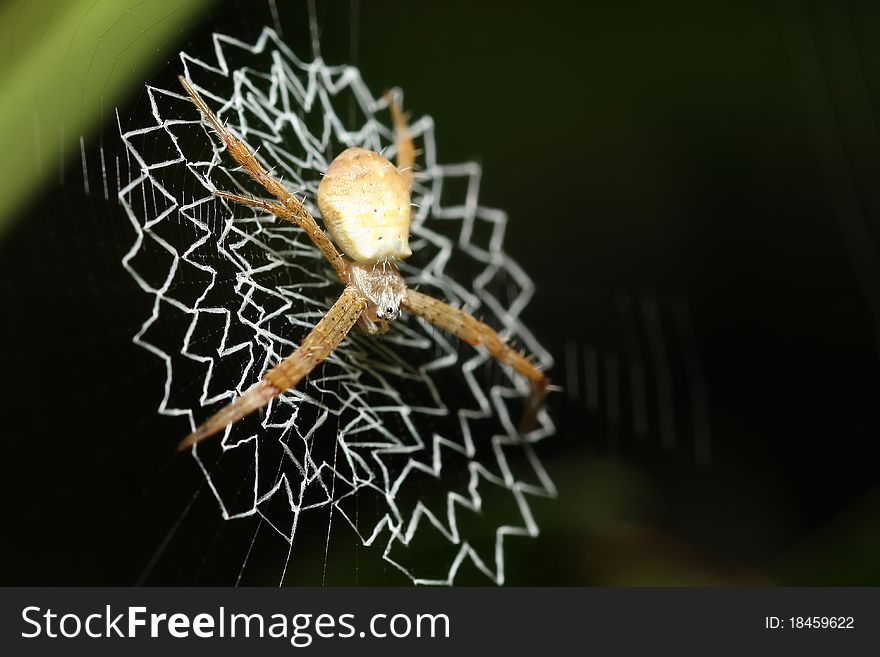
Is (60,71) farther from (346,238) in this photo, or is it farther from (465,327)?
(465,327)

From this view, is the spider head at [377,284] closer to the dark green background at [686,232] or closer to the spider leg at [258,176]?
the spider leg at [258,176]

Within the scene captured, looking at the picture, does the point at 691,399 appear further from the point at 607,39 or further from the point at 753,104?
the point at 607,39

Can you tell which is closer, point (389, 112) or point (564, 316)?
point (389, 112)

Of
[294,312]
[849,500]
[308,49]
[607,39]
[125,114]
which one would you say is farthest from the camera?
[607,39]

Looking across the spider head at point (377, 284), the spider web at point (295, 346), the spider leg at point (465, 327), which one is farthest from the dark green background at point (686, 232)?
the spider head at point (377, 284)

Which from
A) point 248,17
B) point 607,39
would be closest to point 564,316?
point 607,39

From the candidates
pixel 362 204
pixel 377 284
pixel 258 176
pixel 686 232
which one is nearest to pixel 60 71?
pixel 258 176

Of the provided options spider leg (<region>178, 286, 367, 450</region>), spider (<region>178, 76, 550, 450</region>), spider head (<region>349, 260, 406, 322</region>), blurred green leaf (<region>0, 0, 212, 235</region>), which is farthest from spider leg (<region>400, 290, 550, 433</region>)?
blurred green leaf (<region>0, 0, 212, 235</region>)
